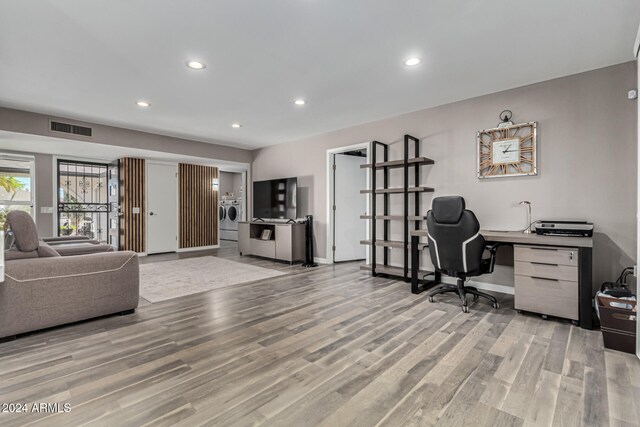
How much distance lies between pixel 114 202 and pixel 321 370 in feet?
22.6

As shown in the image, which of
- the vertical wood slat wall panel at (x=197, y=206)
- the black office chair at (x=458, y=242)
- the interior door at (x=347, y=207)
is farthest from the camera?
the vertical wood slat wall panel at (x=197, y=206)

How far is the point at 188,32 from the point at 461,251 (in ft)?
10.2

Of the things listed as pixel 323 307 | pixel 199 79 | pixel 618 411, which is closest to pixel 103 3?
pixel 199 79

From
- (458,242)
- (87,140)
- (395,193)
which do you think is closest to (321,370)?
(458,242)

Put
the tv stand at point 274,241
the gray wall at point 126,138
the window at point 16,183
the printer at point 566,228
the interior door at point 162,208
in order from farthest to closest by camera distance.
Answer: the interior door at point 162,208
the tv stand at point 274,241
the window at point 16,183
the gray wall at point 126,138
the printer at point 566,228

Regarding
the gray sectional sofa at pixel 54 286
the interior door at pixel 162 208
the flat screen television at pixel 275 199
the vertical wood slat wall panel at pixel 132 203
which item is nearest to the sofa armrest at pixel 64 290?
the gray sectional sofa at pixel 54 286

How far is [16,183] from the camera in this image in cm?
561

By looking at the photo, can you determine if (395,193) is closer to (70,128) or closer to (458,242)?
(458,242)

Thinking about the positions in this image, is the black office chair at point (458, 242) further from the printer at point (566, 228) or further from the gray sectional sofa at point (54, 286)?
the gray sectional sofa at point (54, 286)

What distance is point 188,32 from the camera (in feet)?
7.91

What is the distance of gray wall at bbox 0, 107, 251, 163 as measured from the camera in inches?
169

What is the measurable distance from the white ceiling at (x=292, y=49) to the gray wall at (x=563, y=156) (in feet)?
0.68

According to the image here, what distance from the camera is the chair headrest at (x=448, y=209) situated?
3.02 metres

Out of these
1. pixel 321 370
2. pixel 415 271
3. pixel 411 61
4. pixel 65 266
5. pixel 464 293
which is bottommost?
pixel 321 370
